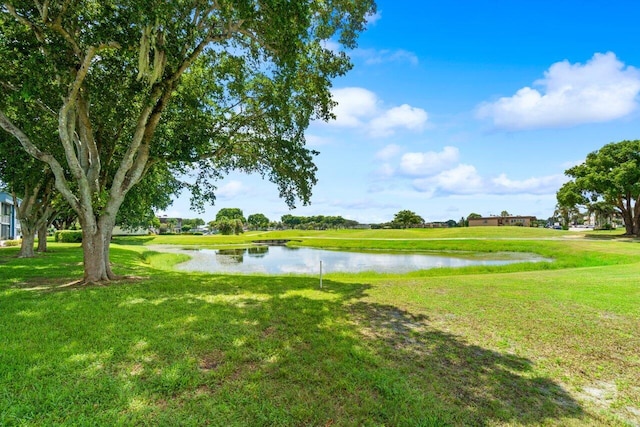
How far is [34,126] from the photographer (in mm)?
11516

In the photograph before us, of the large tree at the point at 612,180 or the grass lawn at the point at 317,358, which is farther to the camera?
the large tree at the point at 612,180

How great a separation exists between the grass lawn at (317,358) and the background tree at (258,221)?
124 meters

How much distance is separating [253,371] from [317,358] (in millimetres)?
923

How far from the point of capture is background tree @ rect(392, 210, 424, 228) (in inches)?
3674

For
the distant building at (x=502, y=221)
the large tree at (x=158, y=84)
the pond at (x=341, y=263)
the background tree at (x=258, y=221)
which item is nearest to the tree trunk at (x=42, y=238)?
the pond at (x=341, y=263)

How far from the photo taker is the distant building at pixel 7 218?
37.1 meters

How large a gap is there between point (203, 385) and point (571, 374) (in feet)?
15.9

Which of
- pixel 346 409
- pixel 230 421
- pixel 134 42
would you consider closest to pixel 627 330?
pixel 346 409

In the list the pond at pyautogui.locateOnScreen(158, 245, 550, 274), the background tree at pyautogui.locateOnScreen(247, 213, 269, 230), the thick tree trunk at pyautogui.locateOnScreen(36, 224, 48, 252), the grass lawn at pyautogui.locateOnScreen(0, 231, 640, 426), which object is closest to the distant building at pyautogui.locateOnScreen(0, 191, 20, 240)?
the thick tree trunk at pyautogui.locateOnScreen(36, 224, 48, 252)

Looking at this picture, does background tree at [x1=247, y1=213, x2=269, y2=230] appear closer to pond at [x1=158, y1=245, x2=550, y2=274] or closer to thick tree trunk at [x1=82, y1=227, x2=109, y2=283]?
pond at [x1=158, y1=245, x2=550, y2=274]

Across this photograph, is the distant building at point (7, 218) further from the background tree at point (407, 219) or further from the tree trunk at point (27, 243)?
the background tree at point (407, 219)

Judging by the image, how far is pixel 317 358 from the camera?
4.79 m

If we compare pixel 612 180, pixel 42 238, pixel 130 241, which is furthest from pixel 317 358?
pixel 130 241

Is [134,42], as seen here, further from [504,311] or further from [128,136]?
[504,311]
